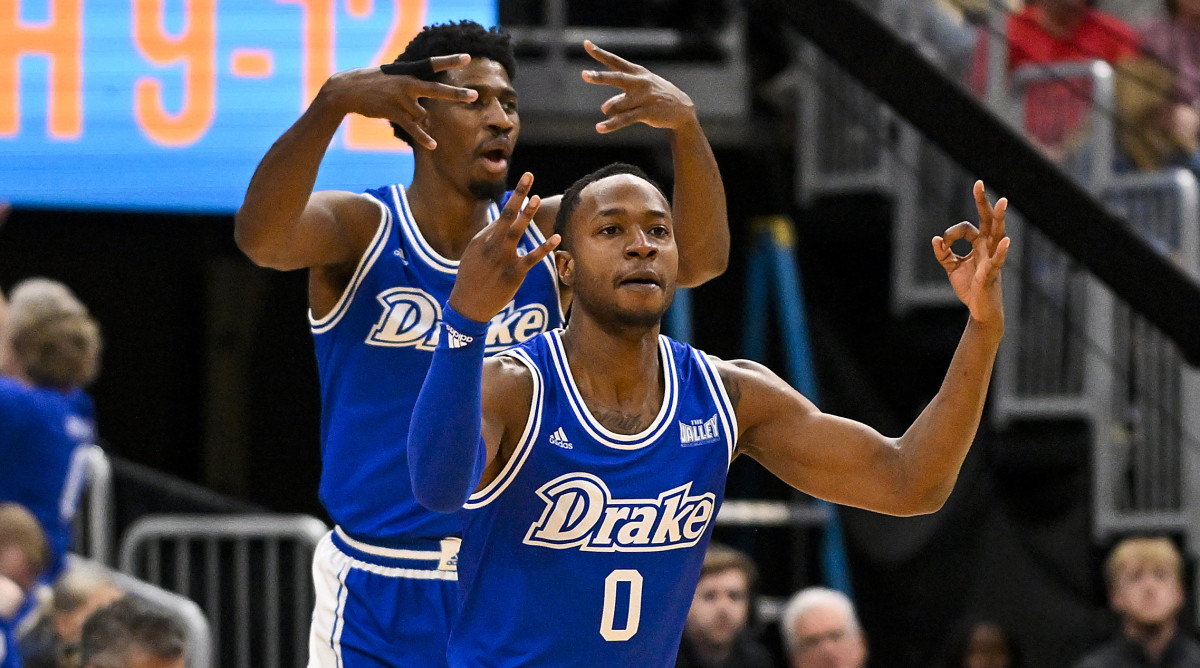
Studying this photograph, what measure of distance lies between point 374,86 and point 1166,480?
223 inches

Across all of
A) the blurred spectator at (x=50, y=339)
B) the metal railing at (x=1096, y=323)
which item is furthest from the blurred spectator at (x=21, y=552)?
the metal railing at (x=1096, y=323)

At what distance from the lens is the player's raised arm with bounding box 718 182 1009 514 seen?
11.4 feet

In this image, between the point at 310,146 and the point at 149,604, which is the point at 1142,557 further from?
the point at 310,146

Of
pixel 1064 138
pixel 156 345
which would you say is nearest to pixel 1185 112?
pixel 1064 138

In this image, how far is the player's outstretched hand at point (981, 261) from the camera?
343 centimetres

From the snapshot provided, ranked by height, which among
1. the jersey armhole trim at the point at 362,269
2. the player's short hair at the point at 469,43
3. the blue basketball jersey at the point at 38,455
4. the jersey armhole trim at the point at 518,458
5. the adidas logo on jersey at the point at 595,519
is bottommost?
the blue basketball jersey at the point at 38,455

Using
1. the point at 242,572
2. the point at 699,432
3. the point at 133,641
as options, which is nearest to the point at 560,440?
the point at 699,432

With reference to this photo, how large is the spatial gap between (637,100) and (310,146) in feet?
2.49

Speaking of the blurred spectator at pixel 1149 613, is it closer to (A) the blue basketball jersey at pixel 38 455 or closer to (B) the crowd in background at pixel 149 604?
(B) the crowd in background at pixel 149 604

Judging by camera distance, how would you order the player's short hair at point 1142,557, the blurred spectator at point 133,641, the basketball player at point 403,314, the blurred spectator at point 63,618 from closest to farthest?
1. the basketball player at point 403,314
2. the blurred spectator at point 133,641
3. the blurred spectator at point 63,618
4. the player's short hair at point 1142,557

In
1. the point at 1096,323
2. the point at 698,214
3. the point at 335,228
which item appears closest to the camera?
the point at 335,228

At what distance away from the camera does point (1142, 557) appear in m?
7.27

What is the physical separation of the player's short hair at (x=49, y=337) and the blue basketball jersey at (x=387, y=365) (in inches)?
134

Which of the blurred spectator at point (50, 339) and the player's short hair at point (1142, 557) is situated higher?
the blurred spectator at point (50, 339)
